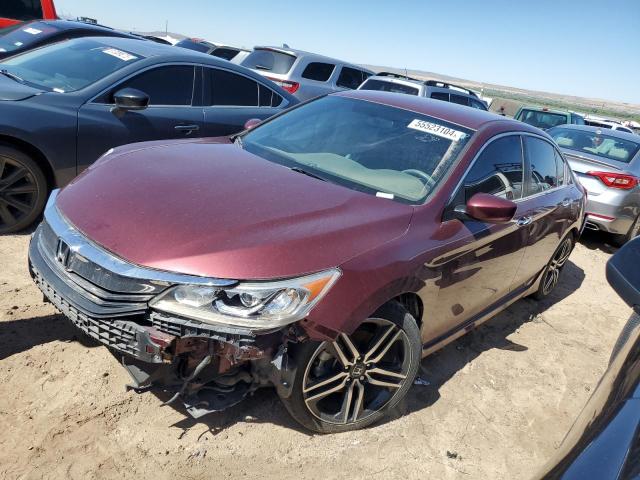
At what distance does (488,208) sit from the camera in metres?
2.79

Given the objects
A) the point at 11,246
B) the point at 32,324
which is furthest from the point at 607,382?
the point at 11,246

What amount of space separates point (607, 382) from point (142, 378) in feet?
5.80

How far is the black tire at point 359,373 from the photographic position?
2418mm

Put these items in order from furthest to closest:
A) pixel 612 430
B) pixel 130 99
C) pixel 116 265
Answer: pixel 130 99 → pixel 116 265 → pixel 612 430

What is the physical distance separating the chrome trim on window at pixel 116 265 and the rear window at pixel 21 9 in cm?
819

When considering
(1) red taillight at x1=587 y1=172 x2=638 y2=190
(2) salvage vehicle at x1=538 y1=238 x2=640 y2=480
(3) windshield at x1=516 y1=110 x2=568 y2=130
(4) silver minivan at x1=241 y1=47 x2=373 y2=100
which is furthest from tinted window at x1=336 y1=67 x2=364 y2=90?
(2) salvage vehicle at x1=538 y1=238 x2=640 y2=480

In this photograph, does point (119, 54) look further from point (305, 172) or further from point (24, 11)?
point (24, 11)

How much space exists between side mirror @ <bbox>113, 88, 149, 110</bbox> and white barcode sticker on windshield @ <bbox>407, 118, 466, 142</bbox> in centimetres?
232

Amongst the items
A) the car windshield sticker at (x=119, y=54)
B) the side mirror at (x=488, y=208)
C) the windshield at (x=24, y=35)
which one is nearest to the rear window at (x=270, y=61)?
the windshield at (x=24, y=35)

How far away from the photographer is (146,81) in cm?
474

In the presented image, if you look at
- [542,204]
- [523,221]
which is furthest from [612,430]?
[542,204]

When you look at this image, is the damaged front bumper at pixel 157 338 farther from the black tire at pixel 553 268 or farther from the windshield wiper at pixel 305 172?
the black tire at pixel 553 268

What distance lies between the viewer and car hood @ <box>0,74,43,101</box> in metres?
4.03

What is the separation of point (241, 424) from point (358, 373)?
2.13 feet
